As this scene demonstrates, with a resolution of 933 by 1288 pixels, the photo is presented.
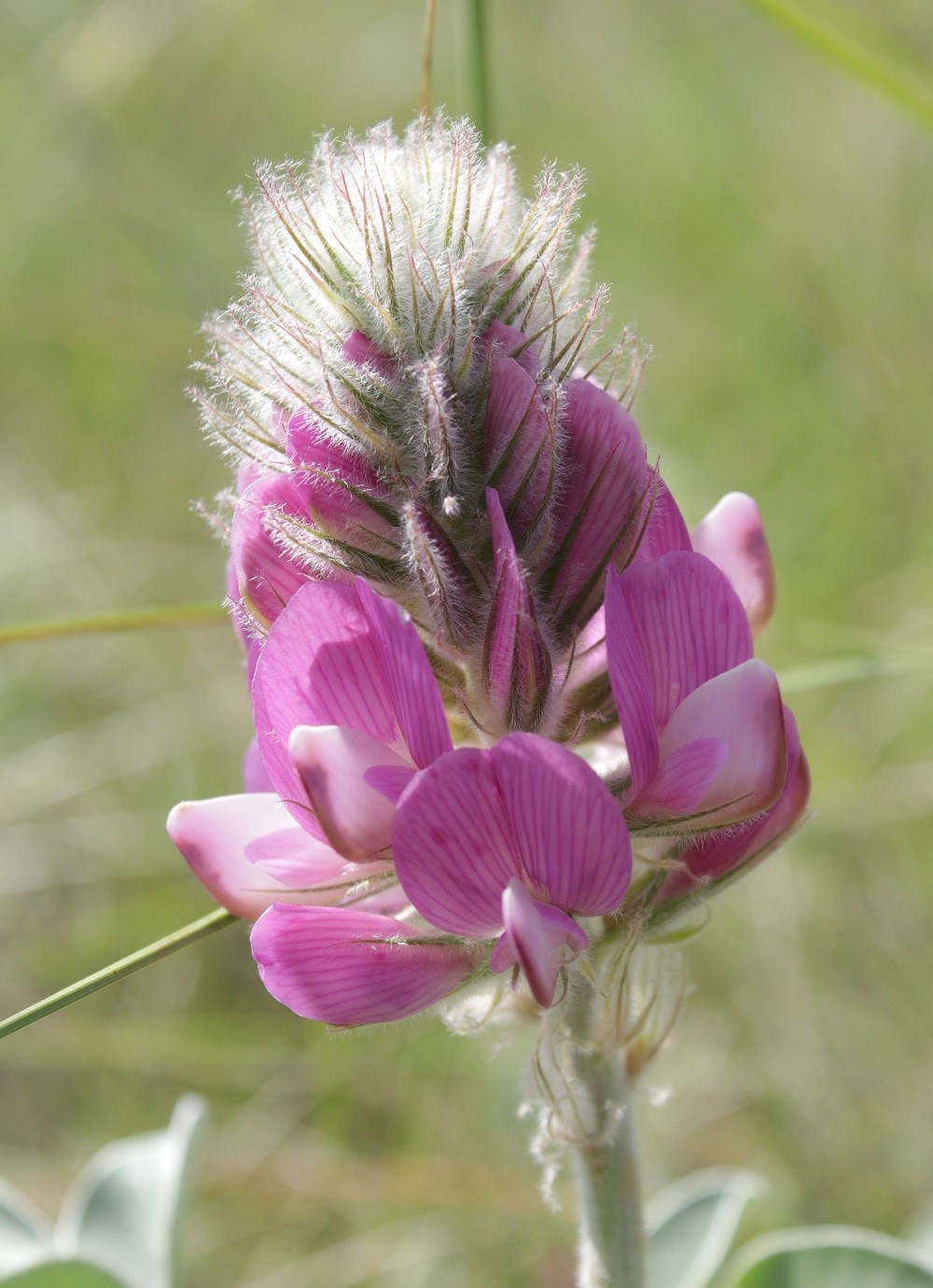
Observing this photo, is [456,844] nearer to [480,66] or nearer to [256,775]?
[256,775]

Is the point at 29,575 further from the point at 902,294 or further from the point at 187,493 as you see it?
the point at 902,294

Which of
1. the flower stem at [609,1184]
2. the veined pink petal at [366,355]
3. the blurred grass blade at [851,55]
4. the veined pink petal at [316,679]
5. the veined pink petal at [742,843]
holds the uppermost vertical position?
the blurred grass blade at [851,55]

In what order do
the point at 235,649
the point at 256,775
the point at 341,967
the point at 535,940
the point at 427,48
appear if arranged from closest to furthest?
the point at 535,940 → the point at 341,967 → the point at 256,775 → the point at 427,48 → the point at 235,649

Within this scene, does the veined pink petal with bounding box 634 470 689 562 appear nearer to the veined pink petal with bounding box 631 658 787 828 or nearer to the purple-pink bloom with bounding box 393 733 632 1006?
the veined pink petal with bounding box 631 658 787 828

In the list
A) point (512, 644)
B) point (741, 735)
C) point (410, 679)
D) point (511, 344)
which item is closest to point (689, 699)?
point (741, 735)

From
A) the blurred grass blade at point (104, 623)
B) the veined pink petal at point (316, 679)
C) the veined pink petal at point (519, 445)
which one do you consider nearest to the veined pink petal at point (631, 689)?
the veined pink petal at point (519, 445)

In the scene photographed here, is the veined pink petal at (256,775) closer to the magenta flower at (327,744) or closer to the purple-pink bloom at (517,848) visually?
the magenta flower at (327,744)

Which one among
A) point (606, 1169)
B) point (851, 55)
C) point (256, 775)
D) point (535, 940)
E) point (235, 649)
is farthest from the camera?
point (235, 649)
